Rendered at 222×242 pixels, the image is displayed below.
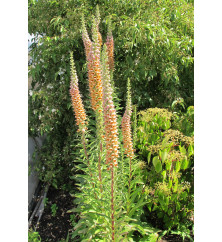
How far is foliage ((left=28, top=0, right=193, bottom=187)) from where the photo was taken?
292 centimetres

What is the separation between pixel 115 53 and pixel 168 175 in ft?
5.94

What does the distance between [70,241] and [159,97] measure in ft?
7.47

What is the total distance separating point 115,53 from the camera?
326cm

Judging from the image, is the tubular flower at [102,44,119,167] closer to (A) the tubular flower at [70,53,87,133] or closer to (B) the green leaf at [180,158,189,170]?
(A) the tubular flower at [70,53,87,133]

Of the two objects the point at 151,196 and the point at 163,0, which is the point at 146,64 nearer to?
the point at 163,0

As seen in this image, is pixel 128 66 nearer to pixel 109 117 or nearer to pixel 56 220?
pixel 109 117

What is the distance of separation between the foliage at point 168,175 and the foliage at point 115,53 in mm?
692

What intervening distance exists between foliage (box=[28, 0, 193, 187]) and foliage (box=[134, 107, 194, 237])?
2.27ft

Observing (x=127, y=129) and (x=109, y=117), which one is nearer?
(x=109, y=117)

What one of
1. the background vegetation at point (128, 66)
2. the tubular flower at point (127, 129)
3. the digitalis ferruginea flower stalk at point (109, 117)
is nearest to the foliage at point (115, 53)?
the background vegetation at point (128, 66)

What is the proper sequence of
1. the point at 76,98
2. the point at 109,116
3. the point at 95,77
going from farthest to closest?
the point at 76,98 < the point at 95,77 < the point at 109,116

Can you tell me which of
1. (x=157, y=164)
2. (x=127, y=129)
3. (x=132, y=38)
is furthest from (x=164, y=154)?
(x=132, y=38)

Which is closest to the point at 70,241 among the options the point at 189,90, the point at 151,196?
the point at 151,196

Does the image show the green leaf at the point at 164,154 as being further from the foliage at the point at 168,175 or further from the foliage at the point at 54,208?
the foliage at the point at 54,208
